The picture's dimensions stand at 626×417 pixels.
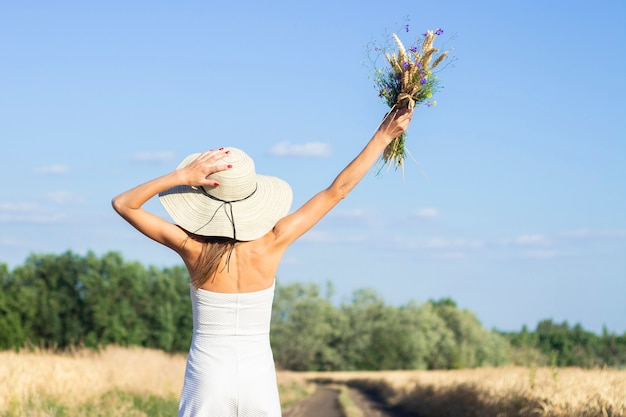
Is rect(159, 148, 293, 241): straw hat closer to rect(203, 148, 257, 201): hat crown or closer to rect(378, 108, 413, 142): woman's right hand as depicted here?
rect(203, 148, 257, 201): hat crown

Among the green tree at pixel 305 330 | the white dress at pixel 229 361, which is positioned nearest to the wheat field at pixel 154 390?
the white dress at pixel 229 361

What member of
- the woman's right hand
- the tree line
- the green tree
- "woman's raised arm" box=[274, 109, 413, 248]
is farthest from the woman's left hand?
the green tree

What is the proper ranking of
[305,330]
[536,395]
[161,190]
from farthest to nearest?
[305,330] → [536,395] → [161,190]

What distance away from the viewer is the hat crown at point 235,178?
4109 millimetres

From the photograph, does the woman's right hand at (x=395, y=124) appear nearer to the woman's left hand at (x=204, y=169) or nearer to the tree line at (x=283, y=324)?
the woman's left hand at (x=204, y=169)

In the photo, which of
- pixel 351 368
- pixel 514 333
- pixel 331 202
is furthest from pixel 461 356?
pixel 331 202

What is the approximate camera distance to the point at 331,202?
4125 millimetres

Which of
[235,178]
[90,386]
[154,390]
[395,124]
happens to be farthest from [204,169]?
[154,390]

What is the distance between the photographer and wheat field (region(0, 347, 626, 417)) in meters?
12.1

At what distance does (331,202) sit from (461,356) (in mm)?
83382

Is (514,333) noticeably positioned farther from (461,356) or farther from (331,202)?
(331,202)

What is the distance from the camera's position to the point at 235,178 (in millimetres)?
4117

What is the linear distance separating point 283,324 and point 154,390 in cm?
6618

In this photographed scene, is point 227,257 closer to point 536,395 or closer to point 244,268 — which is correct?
point 244,268
